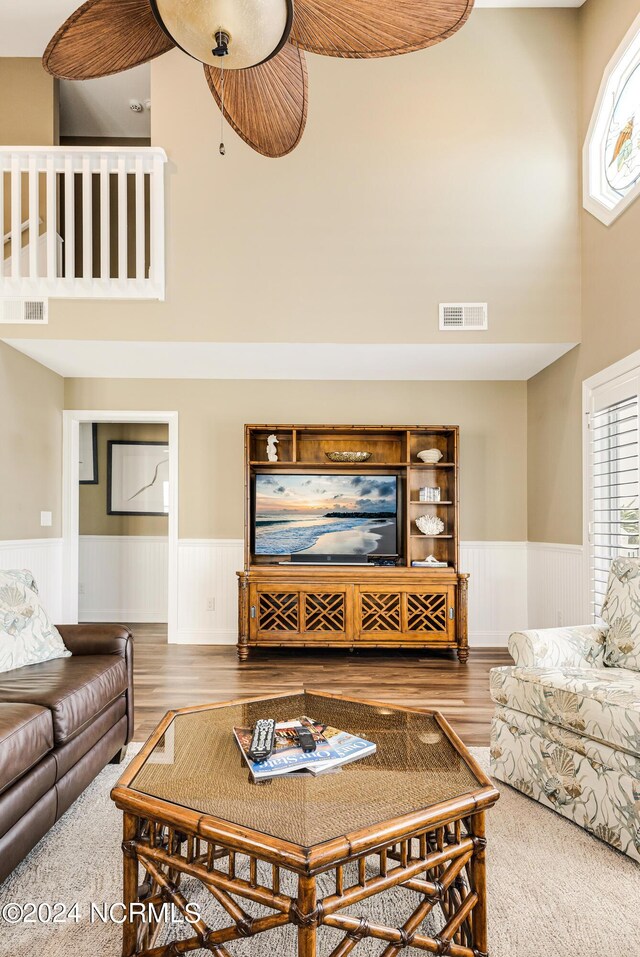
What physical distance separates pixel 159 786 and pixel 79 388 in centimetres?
467

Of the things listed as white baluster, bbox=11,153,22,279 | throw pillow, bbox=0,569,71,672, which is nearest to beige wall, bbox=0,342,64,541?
white baluster, bbox=11,153,22,279

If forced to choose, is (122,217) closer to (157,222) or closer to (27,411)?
(157,222)

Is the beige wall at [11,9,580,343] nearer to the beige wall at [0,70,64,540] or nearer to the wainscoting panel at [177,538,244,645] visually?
the beige wall at [0,70,64,540]

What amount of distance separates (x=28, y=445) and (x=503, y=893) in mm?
4448

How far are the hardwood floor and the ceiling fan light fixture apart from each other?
110 inches

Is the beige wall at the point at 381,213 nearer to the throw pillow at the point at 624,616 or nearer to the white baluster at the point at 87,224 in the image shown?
the white baluster at the point at 87,224

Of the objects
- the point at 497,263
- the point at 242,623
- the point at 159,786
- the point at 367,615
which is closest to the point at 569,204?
the point at 497,263

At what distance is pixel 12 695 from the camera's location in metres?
2.13

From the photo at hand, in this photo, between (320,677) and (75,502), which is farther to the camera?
(75,502)

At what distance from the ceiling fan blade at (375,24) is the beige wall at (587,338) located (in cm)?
245

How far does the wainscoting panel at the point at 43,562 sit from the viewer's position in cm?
463

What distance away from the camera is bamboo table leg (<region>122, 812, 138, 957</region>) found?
4.64 feet

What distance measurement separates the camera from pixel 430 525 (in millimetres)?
5289

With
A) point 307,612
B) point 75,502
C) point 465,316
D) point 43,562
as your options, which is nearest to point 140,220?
point 465,316
